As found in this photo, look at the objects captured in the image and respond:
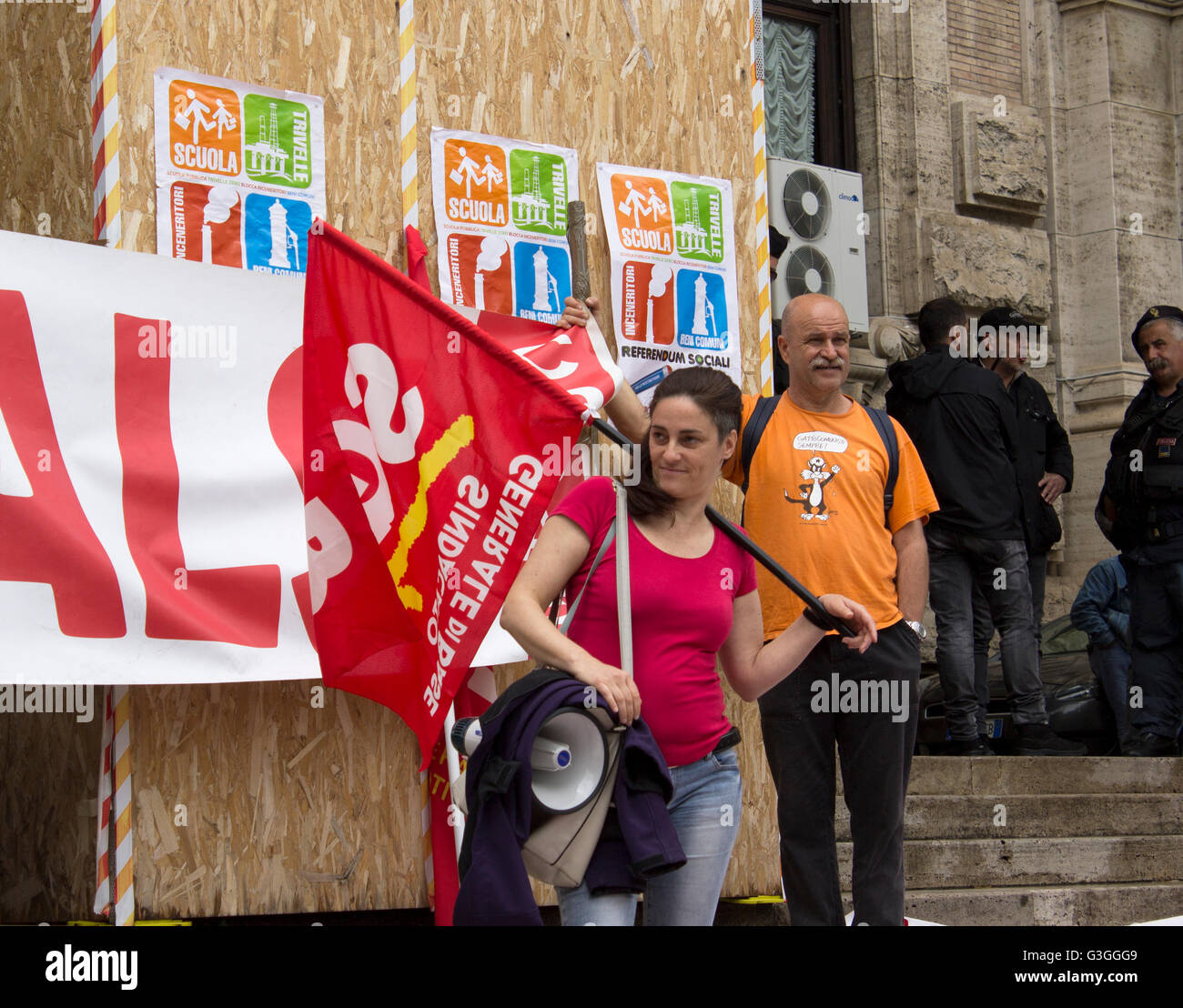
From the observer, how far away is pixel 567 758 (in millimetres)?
3674

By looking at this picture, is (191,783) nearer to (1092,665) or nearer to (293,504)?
(293,504)

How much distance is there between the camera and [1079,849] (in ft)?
25.4

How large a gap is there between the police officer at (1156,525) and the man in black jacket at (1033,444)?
0.49 meters

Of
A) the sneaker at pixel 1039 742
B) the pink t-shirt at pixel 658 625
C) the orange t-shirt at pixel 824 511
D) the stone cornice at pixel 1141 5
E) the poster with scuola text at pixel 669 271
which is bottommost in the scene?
the sneaker at pixel 1039 742

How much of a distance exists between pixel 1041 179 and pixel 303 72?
28.5 feet

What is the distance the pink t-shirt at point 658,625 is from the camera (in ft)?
12.8

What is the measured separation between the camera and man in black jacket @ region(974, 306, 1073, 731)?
9.36 meters

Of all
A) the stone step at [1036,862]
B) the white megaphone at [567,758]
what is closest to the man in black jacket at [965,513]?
the stone step at [1036,862]

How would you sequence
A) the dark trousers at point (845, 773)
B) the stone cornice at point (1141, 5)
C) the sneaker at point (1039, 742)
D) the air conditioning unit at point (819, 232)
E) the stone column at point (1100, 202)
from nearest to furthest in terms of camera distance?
the dark trousers at point (845, 773), the sneaker at point (1039, 742), the air conditioning unit at point (819, 232), the stone column at point (1100, 202), the stone cornice at point (1141, 5)

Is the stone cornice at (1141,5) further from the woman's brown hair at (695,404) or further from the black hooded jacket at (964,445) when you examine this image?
the woman's brown hair at (695,404)

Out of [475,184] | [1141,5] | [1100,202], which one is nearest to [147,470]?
[475,184]

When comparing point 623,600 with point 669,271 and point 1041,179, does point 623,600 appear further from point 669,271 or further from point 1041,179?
point 1041,179

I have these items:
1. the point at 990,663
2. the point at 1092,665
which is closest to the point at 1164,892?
the point at 1092,665
